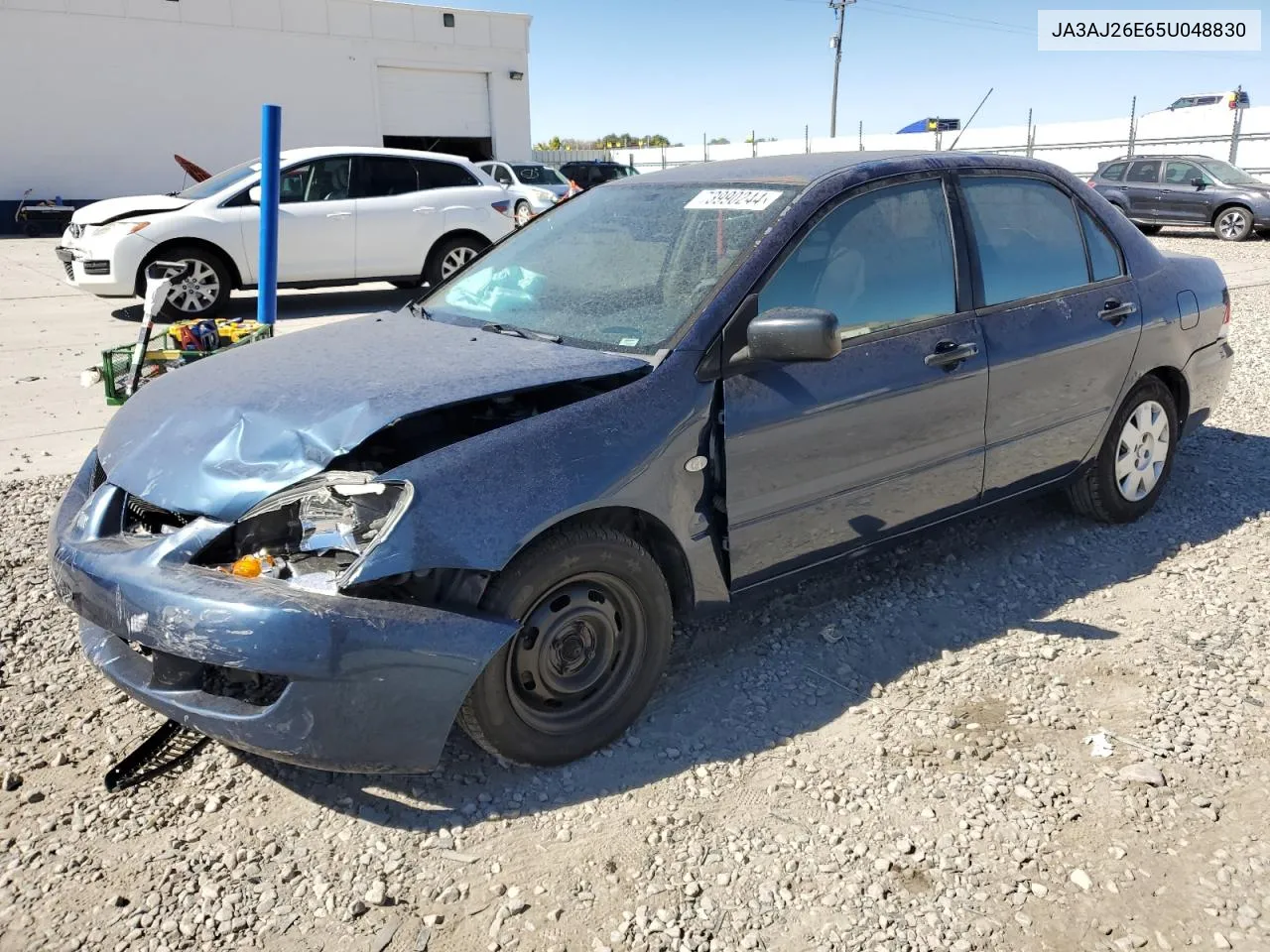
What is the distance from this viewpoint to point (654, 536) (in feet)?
9.84

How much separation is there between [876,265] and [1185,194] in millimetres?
18310

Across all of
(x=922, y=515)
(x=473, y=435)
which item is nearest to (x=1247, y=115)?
(x=922, y=515)

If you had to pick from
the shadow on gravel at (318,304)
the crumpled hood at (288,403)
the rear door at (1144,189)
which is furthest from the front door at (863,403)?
the rear door at (1144,189)

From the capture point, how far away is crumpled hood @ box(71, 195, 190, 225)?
9703mm

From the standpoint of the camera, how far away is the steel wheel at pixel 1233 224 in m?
17.7

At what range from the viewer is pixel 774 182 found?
349 cm

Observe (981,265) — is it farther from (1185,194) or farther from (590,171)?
(590,171)

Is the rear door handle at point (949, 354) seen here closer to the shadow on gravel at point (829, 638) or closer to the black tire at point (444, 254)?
the shadow on gravel at point (829, 638)

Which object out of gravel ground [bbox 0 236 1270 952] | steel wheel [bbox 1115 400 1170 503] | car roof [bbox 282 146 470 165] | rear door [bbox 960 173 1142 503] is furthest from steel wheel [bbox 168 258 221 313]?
steel wheel [bbox 1115 400 1170 503]

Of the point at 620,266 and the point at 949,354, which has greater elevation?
the point at 620,266

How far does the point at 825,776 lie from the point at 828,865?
0.38 m

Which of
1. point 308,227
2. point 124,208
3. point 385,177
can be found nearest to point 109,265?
point 124,208

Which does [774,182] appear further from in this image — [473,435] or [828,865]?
[828,865]

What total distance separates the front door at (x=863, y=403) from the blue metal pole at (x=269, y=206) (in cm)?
361
